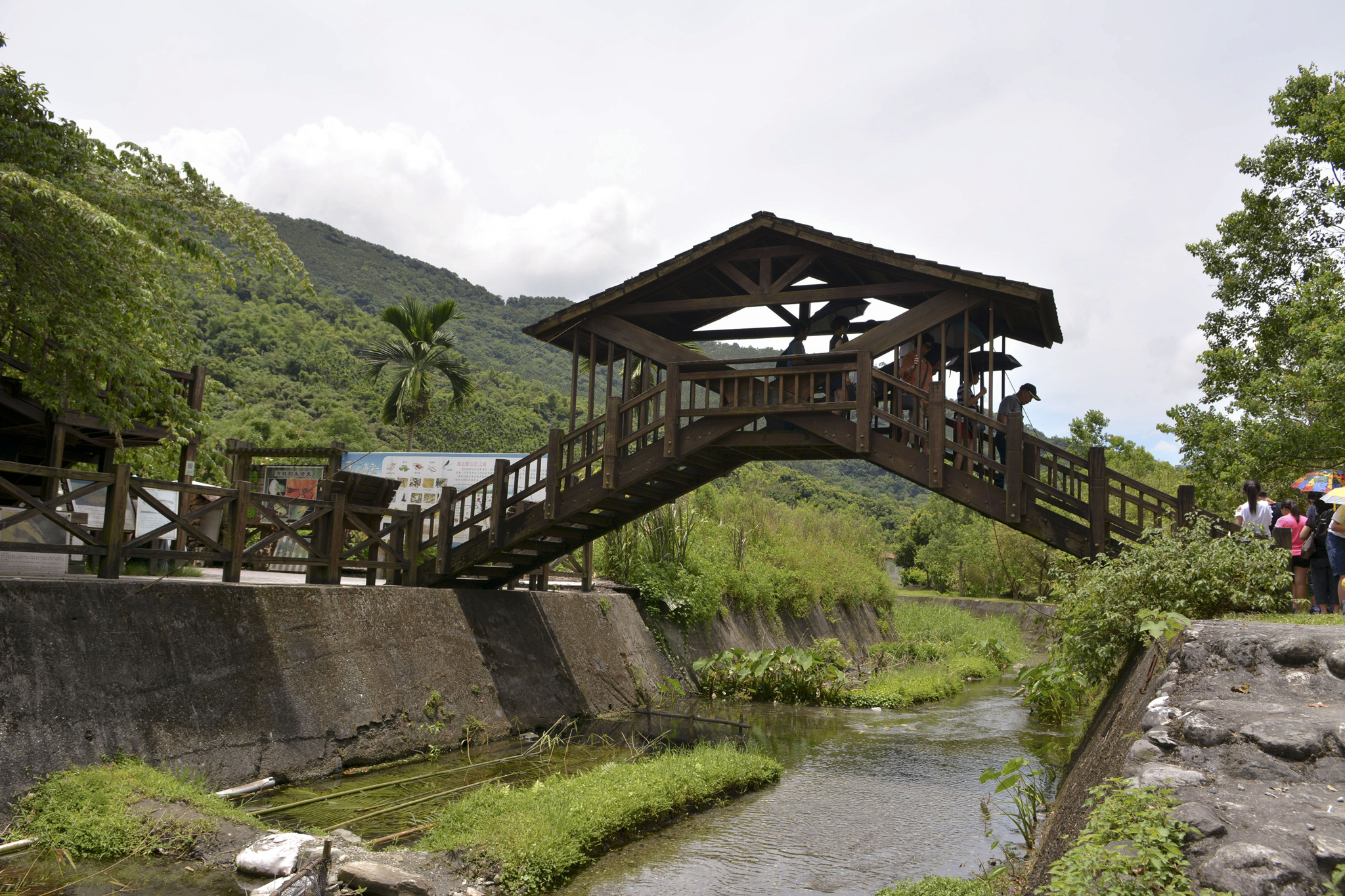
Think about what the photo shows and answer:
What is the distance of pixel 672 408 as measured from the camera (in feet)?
39.3

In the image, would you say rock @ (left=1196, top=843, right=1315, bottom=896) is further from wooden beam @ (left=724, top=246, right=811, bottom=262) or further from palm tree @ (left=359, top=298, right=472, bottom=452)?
palm tree @ (left=359, top=298, right=472, bottom=452)

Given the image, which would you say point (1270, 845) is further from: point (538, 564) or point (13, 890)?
point (538, 564)

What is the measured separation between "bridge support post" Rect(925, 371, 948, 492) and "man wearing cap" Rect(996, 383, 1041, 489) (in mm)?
1028

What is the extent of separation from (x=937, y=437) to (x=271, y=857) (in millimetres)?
8057

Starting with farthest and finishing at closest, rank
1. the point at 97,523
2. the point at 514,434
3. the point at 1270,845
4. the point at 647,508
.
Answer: the point at 514,434
the point at 647,508
the point at 97,523
the point at 1270,845

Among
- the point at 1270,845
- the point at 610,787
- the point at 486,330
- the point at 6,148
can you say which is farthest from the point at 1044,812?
the point at 486,330

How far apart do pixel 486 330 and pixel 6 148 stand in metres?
77.7

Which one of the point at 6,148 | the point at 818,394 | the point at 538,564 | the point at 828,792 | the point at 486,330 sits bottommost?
the point at 828,792

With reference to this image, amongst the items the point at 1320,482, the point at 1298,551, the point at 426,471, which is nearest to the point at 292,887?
the point at 1298,551

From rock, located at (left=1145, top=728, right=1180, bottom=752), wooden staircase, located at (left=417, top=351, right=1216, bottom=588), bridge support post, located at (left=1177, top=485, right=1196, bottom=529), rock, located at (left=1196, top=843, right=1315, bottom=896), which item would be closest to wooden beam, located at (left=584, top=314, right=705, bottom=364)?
wooden staircase, located at (left=417, top=351, right=1216, bottom=588)

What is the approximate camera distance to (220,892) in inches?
227

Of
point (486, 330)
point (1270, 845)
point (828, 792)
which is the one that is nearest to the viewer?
point (1270, 845)

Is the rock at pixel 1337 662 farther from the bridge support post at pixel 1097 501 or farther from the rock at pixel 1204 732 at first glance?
the bridge support post at pixel 1097 501

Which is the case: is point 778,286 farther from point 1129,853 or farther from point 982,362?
point 1129,853
